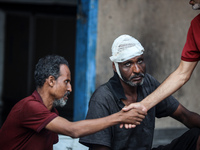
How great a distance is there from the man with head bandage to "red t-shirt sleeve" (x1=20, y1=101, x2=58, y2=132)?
16.7 inches

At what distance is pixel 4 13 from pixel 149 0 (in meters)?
5.25

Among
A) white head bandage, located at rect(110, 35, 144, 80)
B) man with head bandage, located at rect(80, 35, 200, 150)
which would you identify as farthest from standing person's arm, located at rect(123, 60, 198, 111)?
white head bandage, located at rect(110, 35, 144, 80)

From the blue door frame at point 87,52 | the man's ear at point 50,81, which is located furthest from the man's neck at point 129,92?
the blue door frame at point 87,52

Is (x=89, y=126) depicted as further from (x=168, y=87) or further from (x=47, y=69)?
(x=168, y=87)

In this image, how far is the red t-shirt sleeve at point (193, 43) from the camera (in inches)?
125

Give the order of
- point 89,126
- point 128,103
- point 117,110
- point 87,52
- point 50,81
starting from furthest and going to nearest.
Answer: point 87,52 < point 128,103 < point 117,110 < point 50,81 < point 89,126

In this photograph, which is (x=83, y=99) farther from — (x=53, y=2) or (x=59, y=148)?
(x=53, y=2)

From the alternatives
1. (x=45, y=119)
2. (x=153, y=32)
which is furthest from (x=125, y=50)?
(x=153, y=32)

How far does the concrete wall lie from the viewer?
214 inches

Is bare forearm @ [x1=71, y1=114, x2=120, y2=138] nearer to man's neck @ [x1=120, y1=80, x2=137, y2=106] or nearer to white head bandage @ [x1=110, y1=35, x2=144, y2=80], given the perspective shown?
man's neck @ [x1=120, y1=80, x2=137, y2=106]

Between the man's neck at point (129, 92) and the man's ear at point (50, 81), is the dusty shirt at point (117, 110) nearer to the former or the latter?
the man's neck at point (129, 92)

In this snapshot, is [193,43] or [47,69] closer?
[47,69]

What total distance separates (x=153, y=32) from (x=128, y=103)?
2914 millimetres

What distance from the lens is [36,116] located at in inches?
109
